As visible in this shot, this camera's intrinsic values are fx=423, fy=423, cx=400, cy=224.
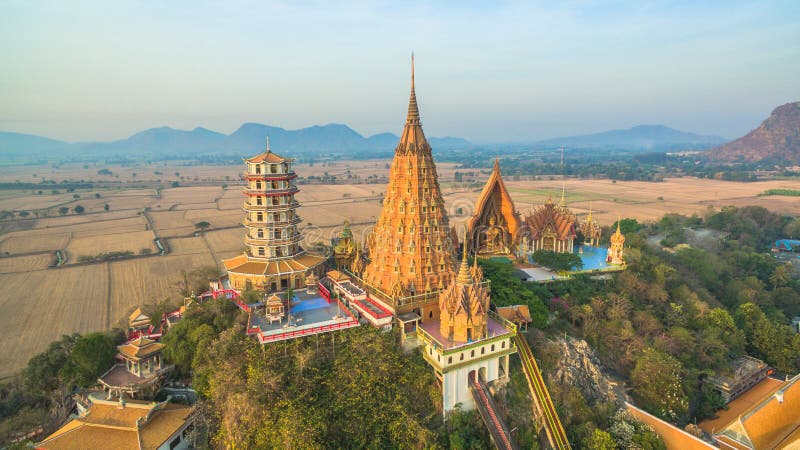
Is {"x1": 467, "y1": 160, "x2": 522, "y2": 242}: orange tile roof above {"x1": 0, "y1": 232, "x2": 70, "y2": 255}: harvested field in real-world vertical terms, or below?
above

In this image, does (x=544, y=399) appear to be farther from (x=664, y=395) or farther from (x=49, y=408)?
(x=49, y=408)

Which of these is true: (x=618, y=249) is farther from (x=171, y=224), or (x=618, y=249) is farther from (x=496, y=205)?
(x=171, y=224)

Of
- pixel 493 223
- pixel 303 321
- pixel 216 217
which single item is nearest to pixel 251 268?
pixel 303 321

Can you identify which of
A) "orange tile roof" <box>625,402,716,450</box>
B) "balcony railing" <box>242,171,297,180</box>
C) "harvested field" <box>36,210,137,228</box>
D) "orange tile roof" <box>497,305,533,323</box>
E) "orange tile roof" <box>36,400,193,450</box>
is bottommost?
"orange tile roof" <box>625,402,716,450</box>

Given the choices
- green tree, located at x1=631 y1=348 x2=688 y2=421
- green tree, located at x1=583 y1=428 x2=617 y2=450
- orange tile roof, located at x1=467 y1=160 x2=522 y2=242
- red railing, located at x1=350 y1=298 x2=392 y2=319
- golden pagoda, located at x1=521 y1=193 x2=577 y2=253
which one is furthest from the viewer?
golden pagoda, located at x1=521 y1=193 x2=577 y2=253

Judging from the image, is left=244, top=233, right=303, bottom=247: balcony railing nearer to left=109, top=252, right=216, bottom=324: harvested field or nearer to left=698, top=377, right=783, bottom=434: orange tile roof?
left=109, top=252, right=216, bottom=324: harvested field

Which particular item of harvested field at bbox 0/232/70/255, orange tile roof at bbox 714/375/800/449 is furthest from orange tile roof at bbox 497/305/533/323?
harvested field at bbox 0/232/70/255

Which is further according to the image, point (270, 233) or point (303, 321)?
point (270, 233)
